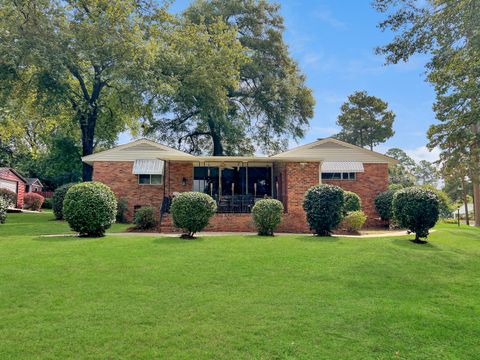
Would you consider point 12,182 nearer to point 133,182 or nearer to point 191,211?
point 133,182

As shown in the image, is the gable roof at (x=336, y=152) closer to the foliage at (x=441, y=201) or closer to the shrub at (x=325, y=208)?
the foliage at (x=441, y=201)

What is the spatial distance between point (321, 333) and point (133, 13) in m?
24.8

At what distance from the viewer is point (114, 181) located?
69.0 ft

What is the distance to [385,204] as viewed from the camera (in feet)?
67.5

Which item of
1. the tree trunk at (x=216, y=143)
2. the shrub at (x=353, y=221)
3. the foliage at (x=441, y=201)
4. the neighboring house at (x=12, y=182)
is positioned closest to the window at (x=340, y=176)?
the foliage at (x=441, y=201)

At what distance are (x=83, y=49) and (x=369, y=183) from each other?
1871cm

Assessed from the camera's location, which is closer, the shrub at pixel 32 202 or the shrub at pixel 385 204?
the shrub at pixel 385 204

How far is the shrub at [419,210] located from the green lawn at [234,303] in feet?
7.33

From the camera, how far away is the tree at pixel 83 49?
20.6 m

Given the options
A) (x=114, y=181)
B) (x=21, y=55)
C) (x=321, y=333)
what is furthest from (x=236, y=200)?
(x=21, y=55)

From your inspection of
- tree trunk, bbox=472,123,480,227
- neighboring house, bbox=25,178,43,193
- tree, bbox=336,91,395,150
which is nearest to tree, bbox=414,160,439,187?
tree, bbox=336,91,395,150

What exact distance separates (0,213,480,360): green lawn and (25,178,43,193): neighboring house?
108 ft

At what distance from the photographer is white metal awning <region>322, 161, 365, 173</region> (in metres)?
21.9

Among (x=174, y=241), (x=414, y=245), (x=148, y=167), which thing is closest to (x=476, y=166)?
(x=414, y=245)
